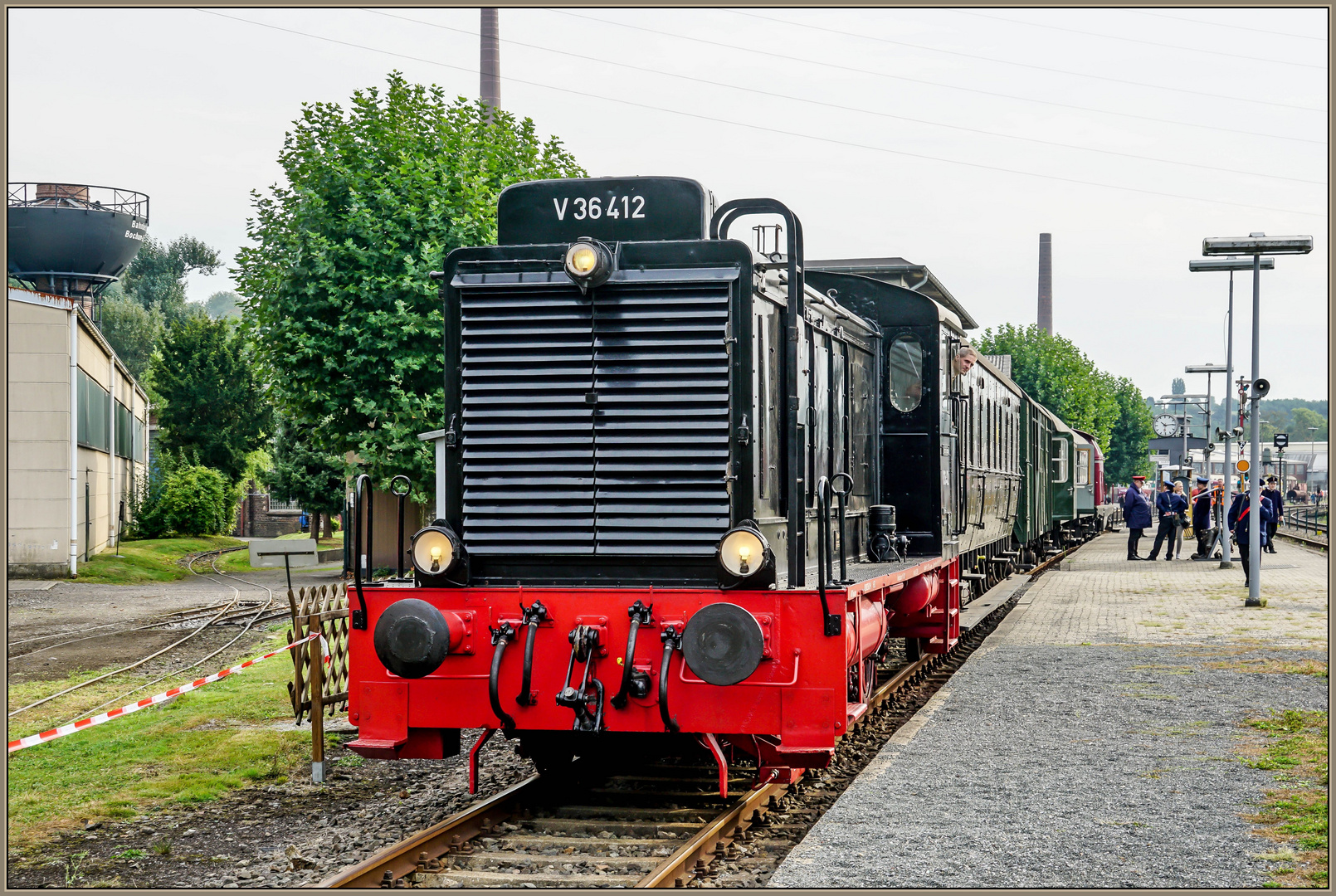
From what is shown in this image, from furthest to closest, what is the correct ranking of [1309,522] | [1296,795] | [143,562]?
[1309,522]
[143,562]
[1296,795]

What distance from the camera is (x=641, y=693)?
568 cm

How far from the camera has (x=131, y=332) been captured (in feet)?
210

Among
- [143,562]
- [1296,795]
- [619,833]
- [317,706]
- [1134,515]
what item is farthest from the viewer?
[143,562]

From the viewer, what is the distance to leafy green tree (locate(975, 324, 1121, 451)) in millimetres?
56281

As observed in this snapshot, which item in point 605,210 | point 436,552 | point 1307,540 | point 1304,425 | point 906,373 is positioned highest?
point 1304,425

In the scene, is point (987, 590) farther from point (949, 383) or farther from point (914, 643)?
point (949, 383)

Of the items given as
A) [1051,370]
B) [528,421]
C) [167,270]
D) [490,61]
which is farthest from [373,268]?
[167,270]

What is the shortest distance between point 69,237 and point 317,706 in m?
37.0

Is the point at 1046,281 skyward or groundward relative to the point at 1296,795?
skyward

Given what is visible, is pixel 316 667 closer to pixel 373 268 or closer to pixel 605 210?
pixel 605 210

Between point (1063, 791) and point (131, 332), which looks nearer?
point (1063, 791)

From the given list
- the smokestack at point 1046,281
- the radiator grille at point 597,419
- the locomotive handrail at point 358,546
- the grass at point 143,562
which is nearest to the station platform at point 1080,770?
the radiator grille at point 597,419

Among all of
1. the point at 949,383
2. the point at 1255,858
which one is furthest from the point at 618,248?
the point at 949,383

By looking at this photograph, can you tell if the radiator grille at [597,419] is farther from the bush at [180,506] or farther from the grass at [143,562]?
the bush at [180,506]
